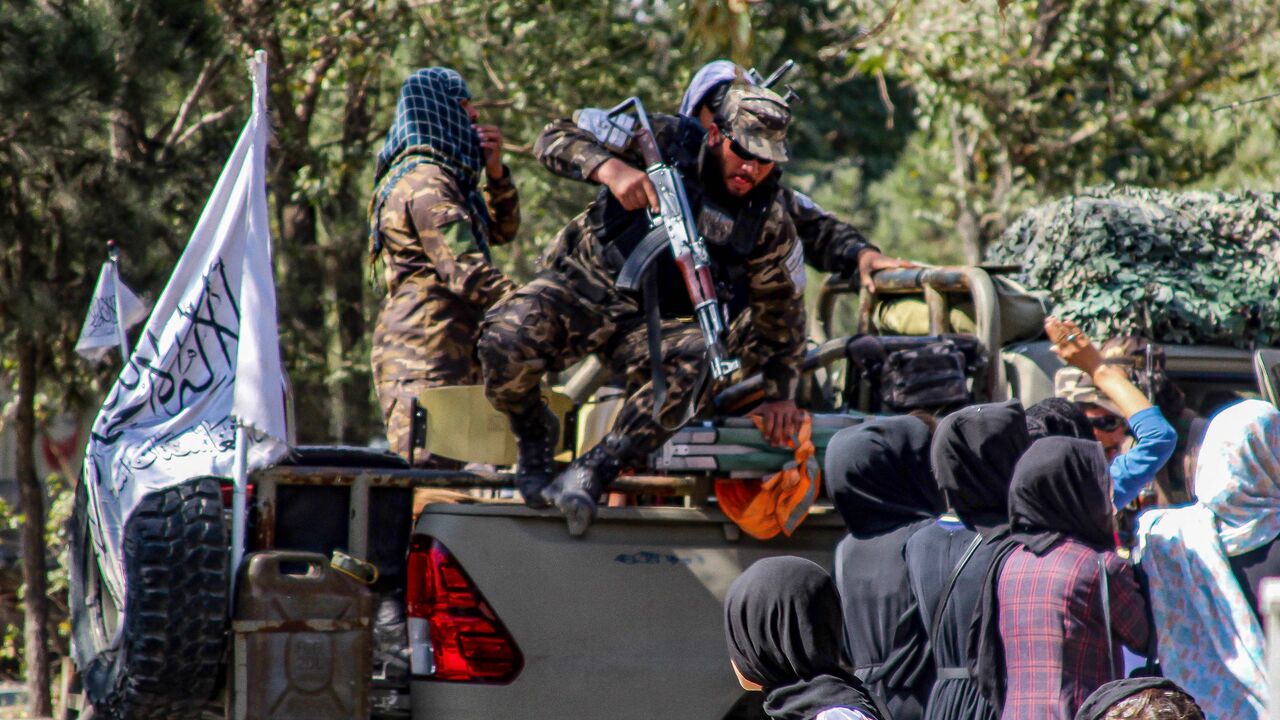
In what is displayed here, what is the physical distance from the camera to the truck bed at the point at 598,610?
13.4ft

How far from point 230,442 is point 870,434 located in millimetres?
1823

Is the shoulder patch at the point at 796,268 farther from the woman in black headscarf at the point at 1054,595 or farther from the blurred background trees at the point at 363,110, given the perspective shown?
the blurred background trees at the point at 363,110

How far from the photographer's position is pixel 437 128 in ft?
19.1

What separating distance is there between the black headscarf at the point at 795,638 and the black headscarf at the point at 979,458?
37.3 inches

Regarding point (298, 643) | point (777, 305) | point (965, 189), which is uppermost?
point (965, 189)

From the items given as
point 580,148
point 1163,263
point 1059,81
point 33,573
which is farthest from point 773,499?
point 1059,81

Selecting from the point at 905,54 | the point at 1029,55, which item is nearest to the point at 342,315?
the point at 905,54

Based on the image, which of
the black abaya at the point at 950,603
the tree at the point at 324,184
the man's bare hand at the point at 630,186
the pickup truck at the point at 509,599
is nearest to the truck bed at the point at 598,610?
the pickup truck at the point at 509,599

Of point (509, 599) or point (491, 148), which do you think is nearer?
point (509, 599)

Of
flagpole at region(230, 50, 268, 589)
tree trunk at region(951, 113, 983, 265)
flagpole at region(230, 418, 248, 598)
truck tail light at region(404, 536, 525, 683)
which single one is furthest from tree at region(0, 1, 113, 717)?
tree trunk at region(951, 113, 983, 265)

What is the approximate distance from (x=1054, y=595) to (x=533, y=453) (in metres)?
1.63

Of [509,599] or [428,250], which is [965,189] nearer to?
[428,250]

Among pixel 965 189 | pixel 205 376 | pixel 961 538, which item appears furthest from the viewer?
pixel 965 189

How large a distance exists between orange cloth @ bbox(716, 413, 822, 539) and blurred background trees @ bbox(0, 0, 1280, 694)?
4154mm
